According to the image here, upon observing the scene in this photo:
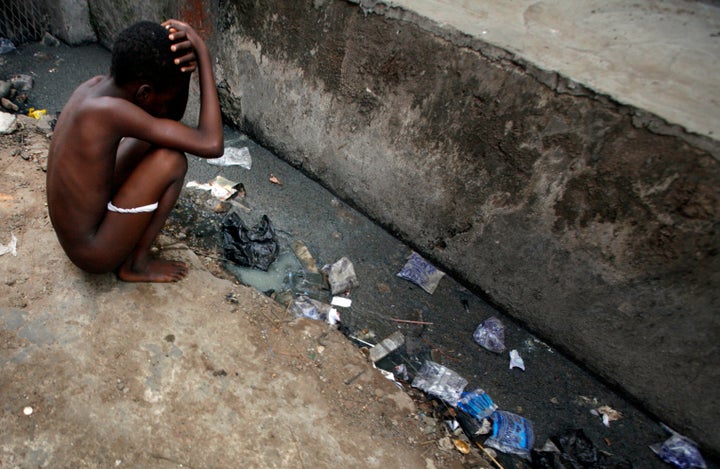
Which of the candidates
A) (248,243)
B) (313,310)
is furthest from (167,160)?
(313,310)

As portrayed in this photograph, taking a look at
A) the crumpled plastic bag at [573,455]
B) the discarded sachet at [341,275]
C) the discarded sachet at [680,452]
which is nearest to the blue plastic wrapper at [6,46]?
the discarded sachet at [341,275]

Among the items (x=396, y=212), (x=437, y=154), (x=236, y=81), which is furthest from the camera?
(x=236, y=81)

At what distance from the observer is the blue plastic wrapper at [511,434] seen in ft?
6.86

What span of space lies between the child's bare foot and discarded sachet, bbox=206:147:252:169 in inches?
46.5

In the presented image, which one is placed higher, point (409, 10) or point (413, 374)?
point (409, 10)

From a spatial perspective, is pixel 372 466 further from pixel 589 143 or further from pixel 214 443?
pixel 589 143

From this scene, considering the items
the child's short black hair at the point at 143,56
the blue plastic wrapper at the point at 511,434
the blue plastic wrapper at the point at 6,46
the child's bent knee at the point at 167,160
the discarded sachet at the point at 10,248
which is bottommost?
the discarded sachet at the point at 10,248

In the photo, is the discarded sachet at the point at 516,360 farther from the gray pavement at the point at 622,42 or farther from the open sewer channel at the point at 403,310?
the gray pavement at the point at 622,42

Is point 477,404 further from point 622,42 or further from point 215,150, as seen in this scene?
point 622,42

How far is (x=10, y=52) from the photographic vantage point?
13.6 feet

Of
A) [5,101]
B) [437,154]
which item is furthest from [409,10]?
[5,101]

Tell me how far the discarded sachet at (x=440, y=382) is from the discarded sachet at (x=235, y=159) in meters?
2.04

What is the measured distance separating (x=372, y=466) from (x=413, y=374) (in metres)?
0.59

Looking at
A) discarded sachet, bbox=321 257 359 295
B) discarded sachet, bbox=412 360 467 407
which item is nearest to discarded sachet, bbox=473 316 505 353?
discarded sachet, bbox=412 360 467 407
